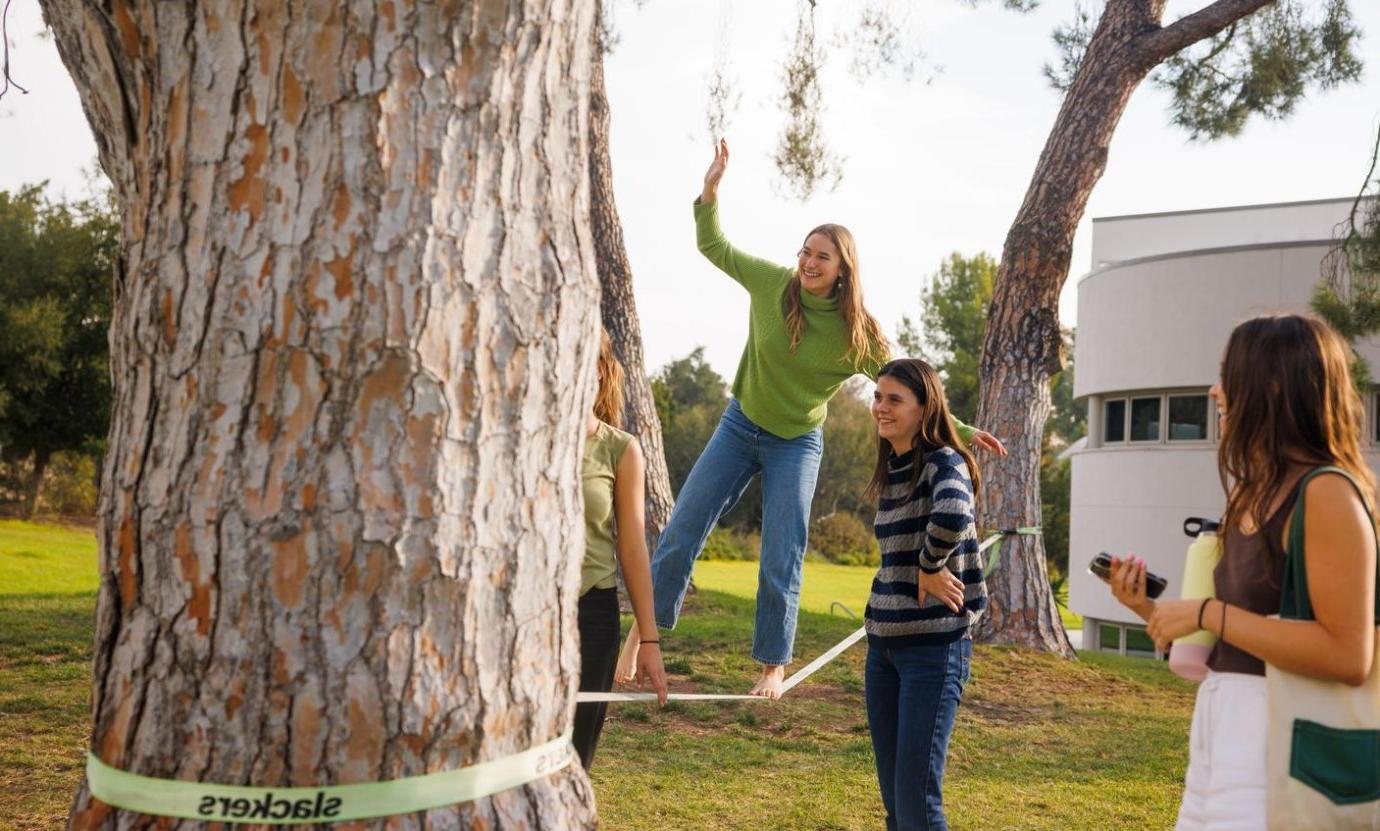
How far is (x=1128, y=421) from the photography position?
2094cm

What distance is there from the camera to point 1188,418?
19953mm

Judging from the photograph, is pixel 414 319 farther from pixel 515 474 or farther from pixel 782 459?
pixel 782 459

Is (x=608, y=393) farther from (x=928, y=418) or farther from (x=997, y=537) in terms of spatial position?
(x=997, y=537)

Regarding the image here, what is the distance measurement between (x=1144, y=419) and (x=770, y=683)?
17.9 metres

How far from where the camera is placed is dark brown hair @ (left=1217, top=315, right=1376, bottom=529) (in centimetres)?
191

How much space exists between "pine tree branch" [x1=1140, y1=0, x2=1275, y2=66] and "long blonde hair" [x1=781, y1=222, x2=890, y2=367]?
5.57 m

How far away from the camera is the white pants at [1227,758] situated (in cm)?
183

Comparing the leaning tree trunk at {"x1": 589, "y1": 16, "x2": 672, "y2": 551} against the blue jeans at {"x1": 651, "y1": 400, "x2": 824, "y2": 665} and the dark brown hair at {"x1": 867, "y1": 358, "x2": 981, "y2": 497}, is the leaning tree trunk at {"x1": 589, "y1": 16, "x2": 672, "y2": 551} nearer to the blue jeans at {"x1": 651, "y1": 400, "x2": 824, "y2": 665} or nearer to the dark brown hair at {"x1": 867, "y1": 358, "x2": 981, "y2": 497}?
the blue jeans at {"x1": 651, "y1": 400, "x2": 824, "y2": 665}

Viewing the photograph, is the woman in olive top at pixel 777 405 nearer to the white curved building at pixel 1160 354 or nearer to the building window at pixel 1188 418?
the white curved building at pixel 1160 354

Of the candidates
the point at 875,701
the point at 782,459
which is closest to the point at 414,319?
the point at 875,701

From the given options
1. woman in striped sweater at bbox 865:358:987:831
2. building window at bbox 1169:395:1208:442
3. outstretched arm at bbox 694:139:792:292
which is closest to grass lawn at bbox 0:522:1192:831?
woman in striped sweater at bbox 865:358:987:831

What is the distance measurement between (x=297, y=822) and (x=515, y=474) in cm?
51

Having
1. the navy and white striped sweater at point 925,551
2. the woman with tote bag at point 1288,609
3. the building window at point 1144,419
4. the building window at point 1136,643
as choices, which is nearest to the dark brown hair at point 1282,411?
the woman with tote bag at point 1288,609

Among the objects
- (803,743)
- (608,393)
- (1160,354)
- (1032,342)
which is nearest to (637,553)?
(608,393)
